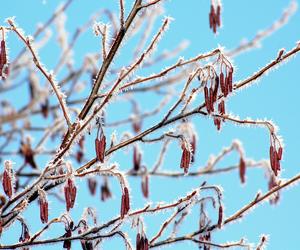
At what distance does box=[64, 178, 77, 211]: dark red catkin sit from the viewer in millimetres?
2691

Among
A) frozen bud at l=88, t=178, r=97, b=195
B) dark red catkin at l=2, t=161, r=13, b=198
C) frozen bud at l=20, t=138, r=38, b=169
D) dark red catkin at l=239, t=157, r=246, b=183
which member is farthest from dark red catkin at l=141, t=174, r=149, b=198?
dark red catkin at l=2, t=161, r=13, b=198

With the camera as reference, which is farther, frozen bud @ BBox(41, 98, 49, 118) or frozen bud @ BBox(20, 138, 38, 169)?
frozen bud @ BBox(41, 98, 49, 118)

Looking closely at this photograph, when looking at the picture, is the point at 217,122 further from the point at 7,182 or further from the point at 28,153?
the point at 28,153

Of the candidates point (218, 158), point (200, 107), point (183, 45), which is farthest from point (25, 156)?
point (183, 45)

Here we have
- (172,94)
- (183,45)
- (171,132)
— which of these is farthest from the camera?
(183,45)

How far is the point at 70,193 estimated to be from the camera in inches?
107

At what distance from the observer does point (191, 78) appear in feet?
9.78

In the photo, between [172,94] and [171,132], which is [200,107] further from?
[172,94]

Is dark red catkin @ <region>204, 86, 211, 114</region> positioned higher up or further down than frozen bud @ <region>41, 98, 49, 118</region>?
further down

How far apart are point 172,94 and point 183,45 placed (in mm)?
1191

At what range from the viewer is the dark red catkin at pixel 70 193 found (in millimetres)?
2691

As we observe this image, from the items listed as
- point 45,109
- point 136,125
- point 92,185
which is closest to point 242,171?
point 92,185

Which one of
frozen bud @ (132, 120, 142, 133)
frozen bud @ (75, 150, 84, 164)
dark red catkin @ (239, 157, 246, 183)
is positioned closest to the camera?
dark red catkin @ (239, 157, 246, 183)

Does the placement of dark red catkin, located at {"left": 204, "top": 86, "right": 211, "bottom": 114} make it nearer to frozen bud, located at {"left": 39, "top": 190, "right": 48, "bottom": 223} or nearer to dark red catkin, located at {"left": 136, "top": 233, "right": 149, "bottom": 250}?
dark red catkin, located at {"left": 136, "top": 233, "right": 149, "bottom": 250}
